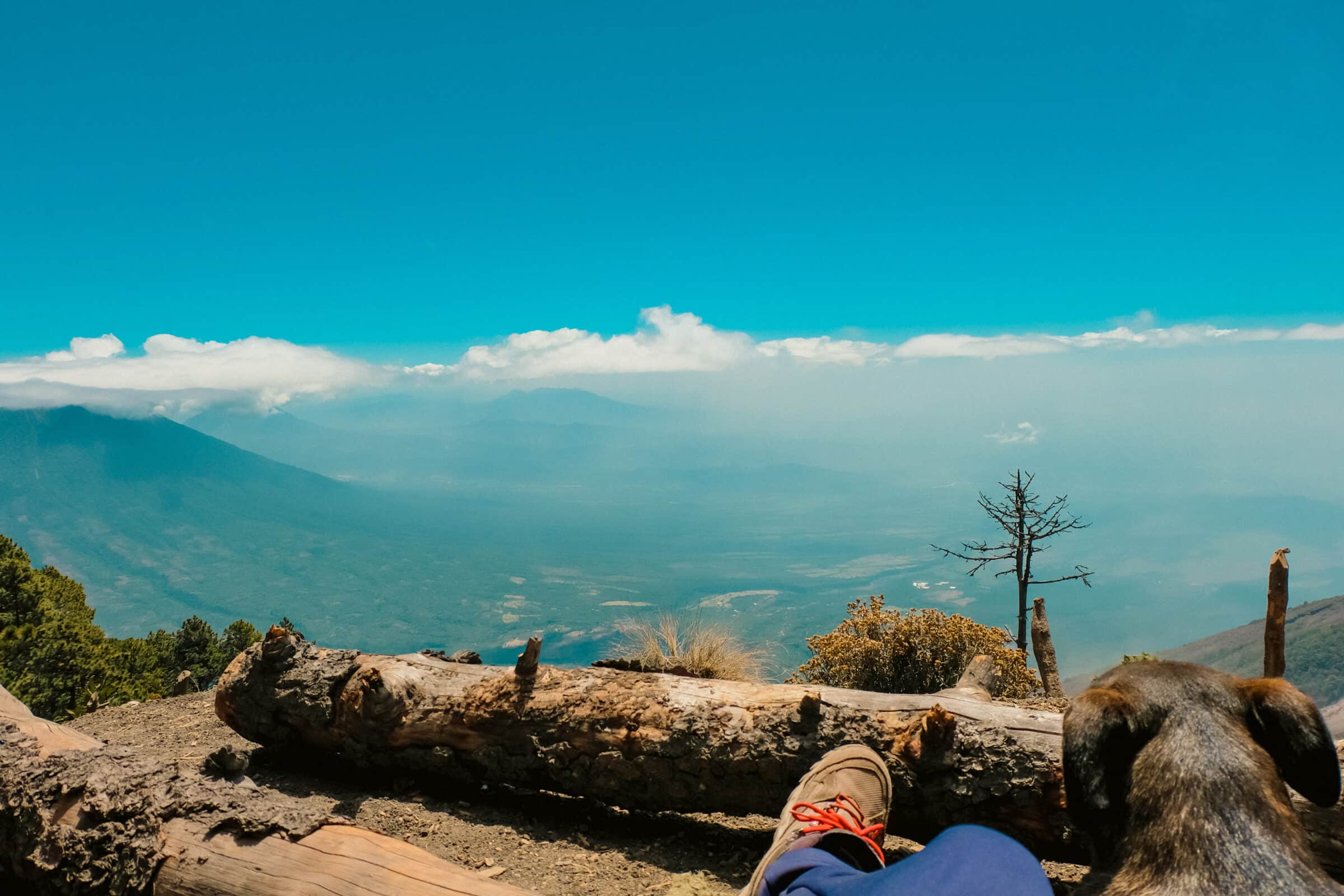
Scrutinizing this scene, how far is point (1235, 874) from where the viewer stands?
194cm

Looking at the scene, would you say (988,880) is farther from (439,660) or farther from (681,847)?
(439,660)

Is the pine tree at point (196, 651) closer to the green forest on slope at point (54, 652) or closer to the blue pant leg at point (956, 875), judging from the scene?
the green forest on slope at point (54, 652)

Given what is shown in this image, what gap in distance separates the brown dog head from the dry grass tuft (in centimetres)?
733

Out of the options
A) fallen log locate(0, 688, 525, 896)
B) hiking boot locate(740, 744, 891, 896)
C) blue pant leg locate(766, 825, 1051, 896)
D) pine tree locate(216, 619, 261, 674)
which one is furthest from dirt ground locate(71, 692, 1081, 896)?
pine tree locate(216, 619, 261, 674)

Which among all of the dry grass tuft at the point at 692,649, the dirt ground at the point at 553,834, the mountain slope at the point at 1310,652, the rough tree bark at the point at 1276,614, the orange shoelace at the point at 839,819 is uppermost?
the rough tree bark at the point at 1276,614

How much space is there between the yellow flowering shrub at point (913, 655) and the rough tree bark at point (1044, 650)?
1.29 feet

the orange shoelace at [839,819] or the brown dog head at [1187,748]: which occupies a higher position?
the brown dog head at [1187,748]

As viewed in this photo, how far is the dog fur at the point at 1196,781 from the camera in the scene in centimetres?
197

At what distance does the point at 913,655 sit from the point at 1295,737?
8167mm

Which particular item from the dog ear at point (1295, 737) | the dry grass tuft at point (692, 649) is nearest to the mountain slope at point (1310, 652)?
the dry grass tuft at point (692, 649)

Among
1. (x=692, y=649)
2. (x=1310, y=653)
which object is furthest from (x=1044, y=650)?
(x=1310, y=653)

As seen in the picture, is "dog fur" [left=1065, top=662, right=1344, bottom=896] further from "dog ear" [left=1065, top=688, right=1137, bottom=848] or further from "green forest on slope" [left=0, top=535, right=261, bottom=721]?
"green forest on slope" [left=0, top=535, right=261, bottom=721]

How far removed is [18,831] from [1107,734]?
528 cm

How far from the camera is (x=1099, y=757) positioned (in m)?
2.15
